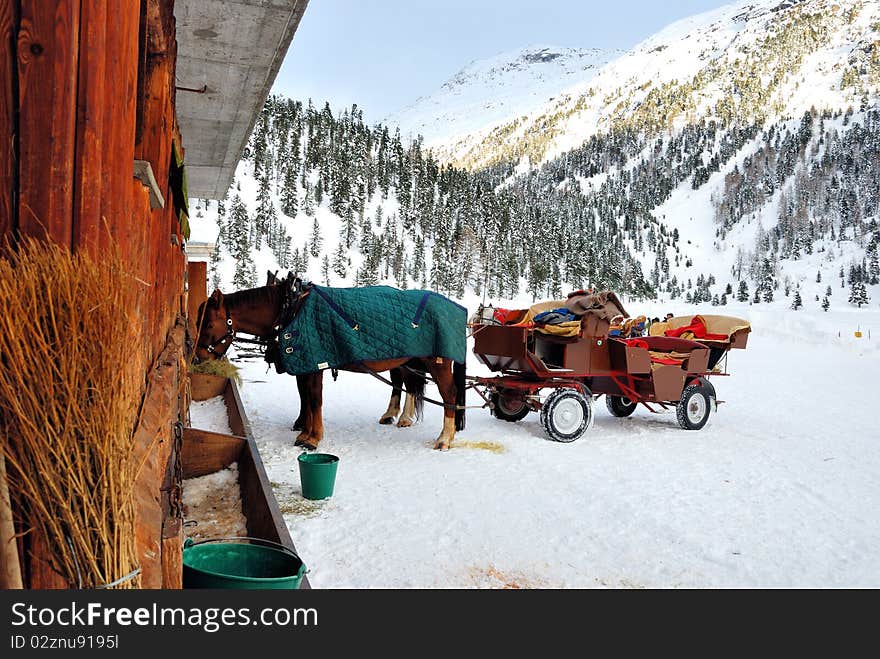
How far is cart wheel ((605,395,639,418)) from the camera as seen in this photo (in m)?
9.01

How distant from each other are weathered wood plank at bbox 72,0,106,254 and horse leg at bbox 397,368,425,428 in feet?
18.1

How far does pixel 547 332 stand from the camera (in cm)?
750

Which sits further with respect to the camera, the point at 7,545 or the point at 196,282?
the point at 196,282

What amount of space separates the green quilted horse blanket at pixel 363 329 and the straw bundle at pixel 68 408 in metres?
4.75

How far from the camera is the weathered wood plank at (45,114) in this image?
1.57 m

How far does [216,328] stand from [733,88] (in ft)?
552

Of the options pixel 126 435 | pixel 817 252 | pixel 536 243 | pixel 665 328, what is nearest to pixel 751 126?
pixel 817 252

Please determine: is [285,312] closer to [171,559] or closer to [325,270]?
[171,559]

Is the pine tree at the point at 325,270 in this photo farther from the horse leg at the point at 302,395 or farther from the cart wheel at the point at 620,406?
the horse leg at the point at 302,395

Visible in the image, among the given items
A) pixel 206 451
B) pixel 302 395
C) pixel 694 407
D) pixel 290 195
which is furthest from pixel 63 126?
pixel 290 195

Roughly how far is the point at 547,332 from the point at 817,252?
90.3 metres

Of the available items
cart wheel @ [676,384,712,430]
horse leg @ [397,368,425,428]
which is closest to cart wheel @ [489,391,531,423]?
horse leg @ [397,368,425,428]

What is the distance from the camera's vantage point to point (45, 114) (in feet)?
5.17

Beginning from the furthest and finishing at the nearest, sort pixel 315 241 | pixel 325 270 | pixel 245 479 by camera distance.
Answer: pixel 315 241 < pixel 325 270 < pixel 245 479
